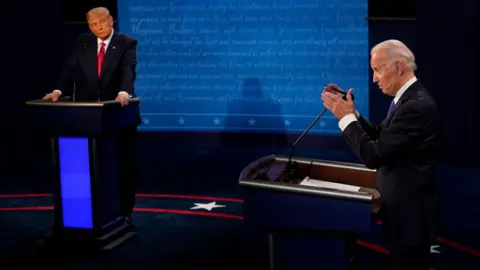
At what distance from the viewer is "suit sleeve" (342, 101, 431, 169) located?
256 cm

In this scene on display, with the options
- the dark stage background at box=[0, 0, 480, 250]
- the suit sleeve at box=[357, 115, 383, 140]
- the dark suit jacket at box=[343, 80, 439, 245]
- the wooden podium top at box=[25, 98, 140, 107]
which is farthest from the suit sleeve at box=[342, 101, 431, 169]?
the dark stage background at box=[0, 0, 480, 250]

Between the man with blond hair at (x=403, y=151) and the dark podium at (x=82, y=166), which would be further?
the dark podium at (x=82, y=166)

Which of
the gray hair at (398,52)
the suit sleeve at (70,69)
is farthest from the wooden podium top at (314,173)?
the suit sleeve at (70,69)

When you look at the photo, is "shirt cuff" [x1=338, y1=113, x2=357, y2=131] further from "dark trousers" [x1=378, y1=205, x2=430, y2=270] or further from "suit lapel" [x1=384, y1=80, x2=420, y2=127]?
"dark trousers" [x1=378, y1=205, x2=430, y2=270]

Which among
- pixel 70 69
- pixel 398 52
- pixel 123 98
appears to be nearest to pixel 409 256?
pixel 398 52

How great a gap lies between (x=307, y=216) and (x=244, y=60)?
5.57m

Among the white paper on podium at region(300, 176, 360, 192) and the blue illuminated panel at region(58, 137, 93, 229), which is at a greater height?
the white paper on podium at region(300, 176, 360, 192)

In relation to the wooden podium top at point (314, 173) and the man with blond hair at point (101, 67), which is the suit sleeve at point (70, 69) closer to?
the man with blond hair at point (101, 67)

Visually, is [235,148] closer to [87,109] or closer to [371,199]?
[87,109]

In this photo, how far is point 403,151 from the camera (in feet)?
8.47

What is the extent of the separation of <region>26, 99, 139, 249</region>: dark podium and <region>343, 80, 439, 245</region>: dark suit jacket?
223cm

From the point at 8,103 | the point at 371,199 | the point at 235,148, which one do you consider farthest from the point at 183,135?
the point at 371,199

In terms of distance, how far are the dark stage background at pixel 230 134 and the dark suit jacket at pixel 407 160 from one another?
9.14ft

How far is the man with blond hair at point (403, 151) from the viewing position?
8.43ft
